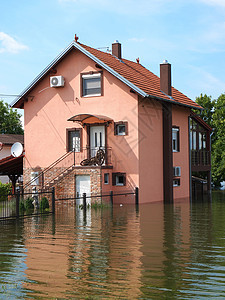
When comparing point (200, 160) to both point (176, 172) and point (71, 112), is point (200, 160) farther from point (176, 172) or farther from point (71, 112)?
point (71, 112)

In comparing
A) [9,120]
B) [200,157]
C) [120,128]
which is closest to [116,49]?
[120,128]

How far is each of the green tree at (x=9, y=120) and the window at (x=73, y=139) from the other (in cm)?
3353

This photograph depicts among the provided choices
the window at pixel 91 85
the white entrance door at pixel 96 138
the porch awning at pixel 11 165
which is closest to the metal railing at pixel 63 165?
the white entrance door at pixel 96 138

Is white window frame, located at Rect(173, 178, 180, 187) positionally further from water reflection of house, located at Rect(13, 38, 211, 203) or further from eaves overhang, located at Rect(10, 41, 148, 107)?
eaves overhang, located at Rect(10, 41, 148, 107)

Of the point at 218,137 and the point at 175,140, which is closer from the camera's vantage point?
the point at 175,140

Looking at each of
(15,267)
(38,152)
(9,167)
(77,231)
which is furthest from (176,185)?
(15,267)

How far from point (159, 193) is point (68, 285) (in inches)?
755

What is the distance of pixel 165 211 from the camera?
21438mm

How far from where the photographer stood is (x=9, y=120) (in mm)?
60656

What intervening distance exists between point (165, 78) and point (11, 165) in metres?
11.1

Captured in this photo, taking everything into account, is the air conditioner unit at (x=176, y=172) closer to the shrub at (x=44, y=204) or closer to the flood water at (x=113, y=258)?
the shrub at (x=44, y=204)

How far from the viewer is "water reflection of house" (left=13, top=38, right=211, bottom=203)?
25.7 m

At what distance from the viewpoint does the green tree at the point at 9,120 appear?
60.2 metres

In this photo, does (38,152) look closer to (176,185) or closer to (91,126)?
(91,126)
